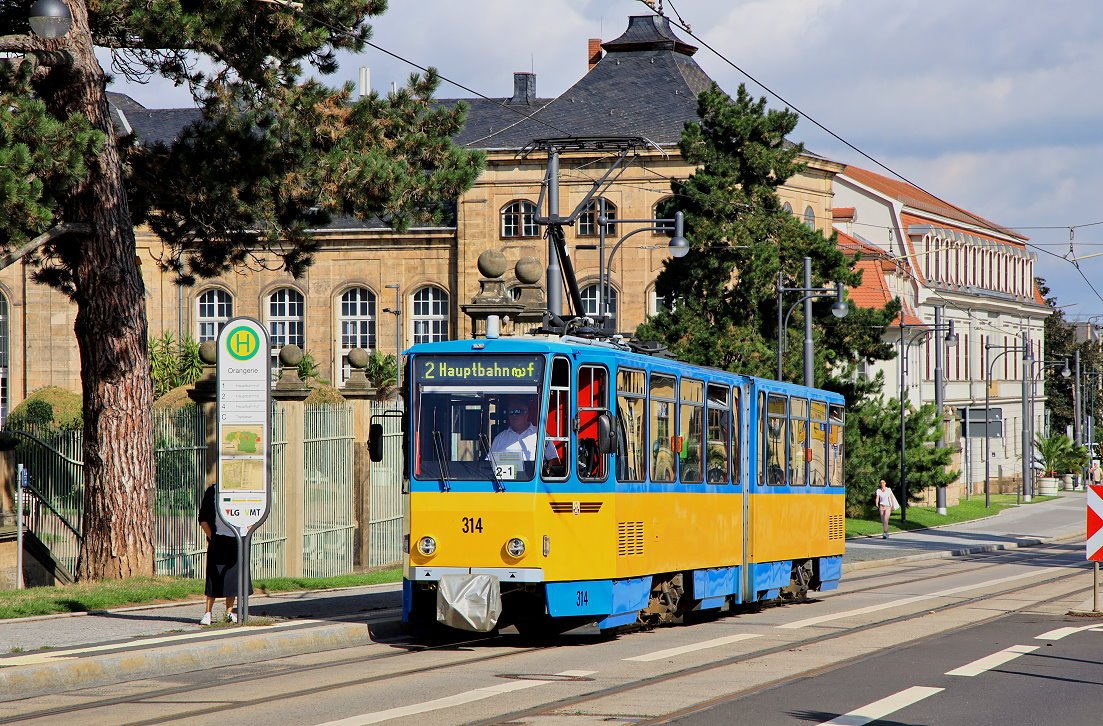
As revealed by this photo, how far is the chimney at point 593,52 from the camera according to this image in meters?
80.4

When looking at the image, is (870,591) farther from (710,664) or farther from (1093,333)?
(1093,333)

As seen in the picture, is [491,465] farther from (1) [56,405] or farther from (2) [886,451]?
(1) [56,405]

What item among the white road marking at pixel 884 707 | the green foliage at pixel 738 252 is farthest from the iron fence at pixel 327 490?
the green foliage at pixel 738 252

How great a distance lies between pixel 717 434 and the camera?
65.3 ft

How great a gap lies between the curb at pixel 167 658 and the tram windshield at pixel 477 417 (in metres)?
1.90

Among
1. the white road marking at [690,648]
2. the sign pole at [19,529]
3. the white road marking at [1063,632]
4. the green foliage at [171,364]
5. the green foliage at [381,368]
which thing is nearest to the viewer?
the white road marking at [690,648]

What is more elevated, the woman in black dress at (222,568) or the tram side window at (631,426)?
the tram side window at (631,426)

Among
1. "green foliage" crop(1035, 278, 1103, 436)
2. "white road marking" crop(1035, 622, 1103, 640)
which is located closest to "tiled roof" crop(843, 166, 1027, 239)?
"green foliage" crop(1035, 278, 1103, 436)

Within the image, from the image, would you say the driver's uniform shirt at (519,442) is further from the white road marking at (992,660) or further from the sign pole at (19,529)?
the sign pole at (19,529)

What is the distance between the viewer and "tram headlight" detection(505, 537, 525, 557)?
1581 cm

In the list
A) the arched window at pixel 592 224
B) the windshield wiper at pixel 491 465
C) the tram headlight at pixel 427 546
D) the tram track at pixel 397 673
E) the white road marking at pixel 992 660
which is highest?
the arched window at pixel 592 224

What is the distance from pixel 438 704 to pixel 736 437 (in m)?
9.68

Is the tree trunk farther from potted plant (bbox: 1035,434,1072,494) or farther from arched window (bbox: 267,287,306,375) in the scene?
potted plant (bbox: 1035,434,1072,494)

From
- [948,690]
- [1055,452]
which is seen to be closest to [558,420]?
[948,690]
